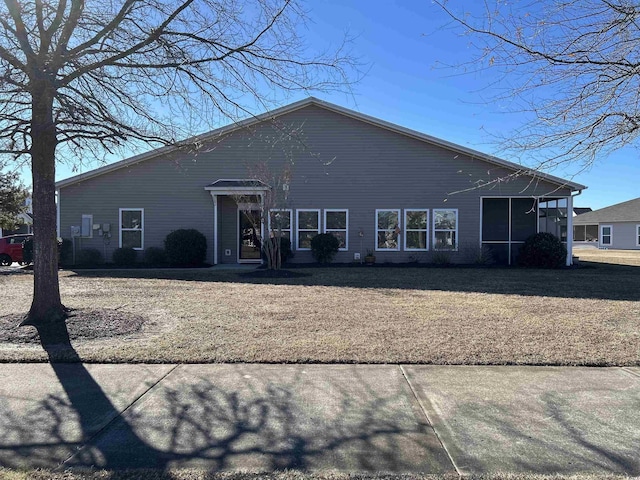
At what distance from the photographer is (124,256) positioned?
17844 millimetres

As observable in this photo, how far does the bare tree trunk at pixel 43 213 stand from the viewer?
682 cm

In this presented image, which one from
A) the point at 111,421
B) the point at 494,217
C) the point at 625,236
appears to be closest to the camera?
the point at 111,421

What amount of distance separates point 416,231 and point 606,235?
109 ft

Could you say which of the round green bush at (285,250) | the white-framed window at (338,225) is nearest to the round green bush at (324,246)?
the white-framed window at (338,225)

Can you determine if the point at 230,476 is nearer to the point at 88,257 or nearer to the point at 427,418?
the point at 427,418

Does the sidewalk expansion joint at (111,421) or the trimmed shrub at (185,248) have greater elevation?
the trimmed shrub at (185,248)

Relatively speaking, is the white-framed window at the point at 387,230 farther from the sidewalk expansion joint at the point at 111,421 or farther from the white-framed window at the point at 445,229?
the sidewalk expansion joint at the point at 111,421

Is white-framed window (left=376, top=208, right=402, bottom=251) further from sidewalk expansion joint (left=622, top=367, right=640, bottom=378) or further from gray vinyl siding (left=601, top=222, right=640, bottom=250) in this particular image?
gray vinyl siding (left=601, top=222, right=640, bottom=250)

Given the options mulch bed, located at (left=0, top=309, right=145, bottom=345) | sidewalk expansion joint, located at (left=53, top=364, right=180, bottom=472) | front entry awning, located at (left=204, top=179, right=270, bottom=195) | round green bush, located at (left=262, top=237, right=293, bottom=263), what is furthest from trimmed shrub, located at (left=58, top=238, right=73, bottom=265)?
sidewalk expansion joint, located at (left=53, top=364, right=180, bottom=472)

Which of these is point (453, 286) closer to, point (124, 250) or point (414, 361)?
point (414, 361)

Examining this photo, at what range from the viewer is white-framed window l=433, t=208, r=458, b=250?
18062 millimetres

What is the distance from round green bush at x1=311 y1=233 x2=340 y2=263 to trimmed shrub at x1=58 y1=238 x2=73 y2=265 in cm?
995

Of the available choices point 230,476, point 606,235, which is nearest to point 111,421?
point 230,476

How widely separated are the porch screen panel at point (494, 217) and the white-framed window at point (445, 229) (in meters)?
2.28
